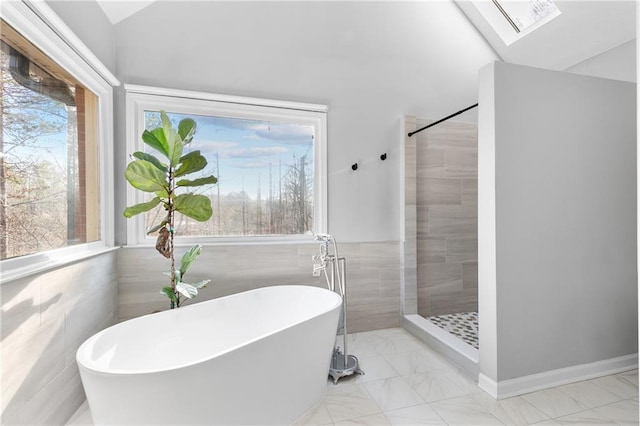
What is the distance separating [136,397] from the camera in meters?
1.19

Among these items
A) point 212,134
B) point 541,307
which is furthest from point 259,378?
point 212,134

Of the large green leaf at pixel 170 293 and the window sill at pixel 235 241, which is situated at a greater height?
the window sill at pixel 235 241

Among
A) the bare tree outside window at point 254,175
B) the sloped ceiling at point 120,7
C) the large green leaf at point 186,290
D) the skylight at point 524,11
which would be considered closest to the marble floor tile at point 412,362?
the bare tree outside window at point 254,175

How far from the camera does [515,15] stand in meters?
2.94

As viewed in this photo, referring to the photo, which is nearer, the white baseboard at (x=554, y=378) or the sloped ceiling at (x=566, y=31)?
the white baseboard at (x=554, y=378)

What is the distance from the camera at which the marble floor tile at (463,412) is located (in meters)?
1.66

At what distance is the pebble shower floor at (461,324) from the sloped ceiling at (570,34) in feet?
8.59

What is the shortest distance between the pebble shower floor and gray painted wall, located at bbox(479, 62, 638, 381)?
672 millimetres

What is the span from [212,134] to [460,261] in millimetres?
2750

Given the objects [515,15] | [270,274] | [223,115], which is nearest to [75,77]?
[223,115]

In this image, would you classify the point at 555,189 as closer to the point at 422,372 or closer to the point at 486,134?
the point at 486,134

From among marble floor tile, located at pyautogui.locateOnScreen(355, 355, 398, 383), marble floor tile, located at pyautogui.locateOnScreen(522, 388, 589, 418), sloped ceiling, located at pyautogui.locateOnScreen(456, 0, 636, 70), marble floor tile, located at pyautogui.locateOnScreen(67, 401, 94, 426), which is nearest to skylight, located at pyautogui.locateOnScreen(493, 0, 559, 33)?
sloped ceiling, located at pyautogui.locateOnScreen(456, 0, 636, 70)

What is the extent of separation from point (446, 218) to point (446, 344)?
1.31 meters

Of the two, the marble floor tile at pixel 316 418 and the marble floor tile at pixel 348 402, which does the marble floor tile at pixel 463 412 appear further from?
the marble floor tile at pixel 316 418
